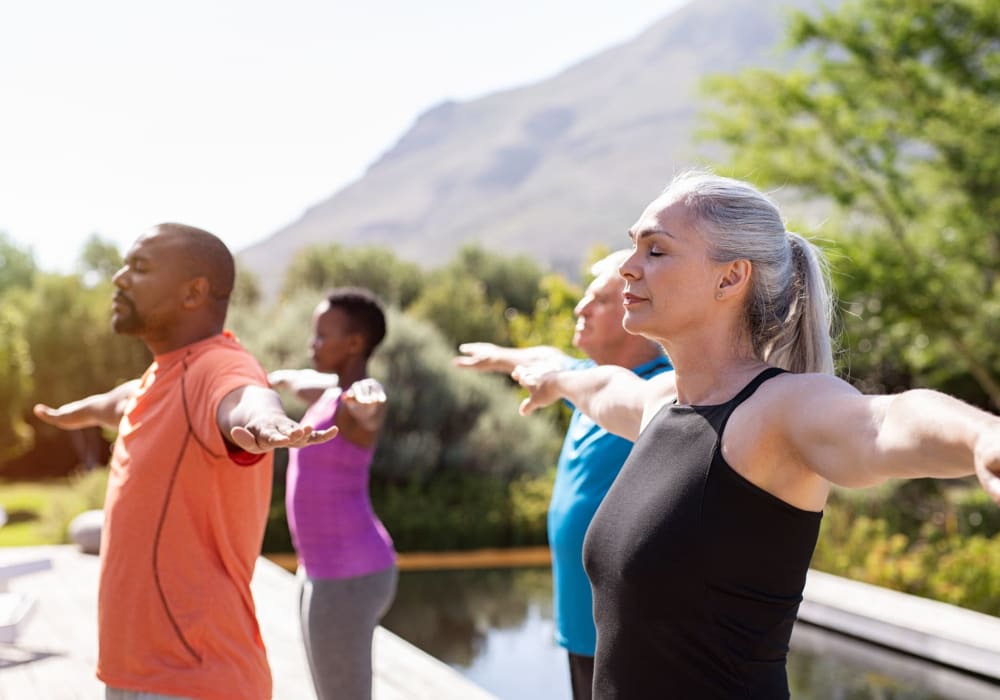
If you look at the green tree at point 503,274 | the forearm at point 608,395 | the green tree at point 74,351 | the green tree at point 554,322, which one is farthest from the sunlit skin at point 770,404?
the green tree at point 503,274

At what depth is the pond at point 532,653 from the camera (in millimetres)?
6570

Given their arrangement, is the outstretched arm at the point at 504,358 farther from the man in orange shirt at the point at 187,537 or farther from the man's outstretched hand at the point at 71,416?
the man's outstretched hand at the point at 71,416

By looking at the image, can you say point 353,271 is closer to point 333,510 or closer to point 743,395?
point 333,510

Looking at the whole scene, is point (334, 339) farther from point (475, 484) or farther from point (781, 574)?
point (475, 484)

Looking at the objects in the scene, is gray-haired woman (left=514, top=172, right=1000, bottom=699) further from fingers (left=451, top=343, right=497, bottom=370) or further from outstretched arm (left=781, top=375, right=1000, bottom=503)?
fingers (left=451, top=343, right=497, bottom=370)

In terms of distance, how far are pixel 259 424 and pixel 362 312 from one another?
7.72 ft

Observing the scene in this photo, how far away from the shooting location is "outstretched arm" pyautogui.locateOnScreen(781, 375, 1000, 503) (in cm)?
118

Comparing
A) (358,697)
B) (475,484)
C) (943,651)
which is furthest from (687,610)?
(475,484)

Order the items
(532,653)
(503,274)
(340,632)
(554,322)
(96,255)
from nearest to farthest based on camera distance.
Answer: (340,632), (532,653), (554,322), (503,274), (96,255)

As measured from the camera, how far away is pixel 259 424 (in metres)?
1.96

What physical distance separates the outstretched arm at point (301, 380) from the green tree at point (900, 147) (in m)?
10.4

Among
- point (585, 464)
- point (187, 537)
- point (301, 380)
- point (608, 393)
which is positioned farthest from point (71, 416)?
point (608, 393)

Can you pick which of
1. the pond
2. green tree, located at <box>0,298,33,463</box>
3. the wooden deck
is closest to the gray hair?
the wooden deck

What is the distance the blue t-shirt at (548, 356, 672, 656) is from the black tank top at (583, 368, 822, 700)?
4.08 ft
